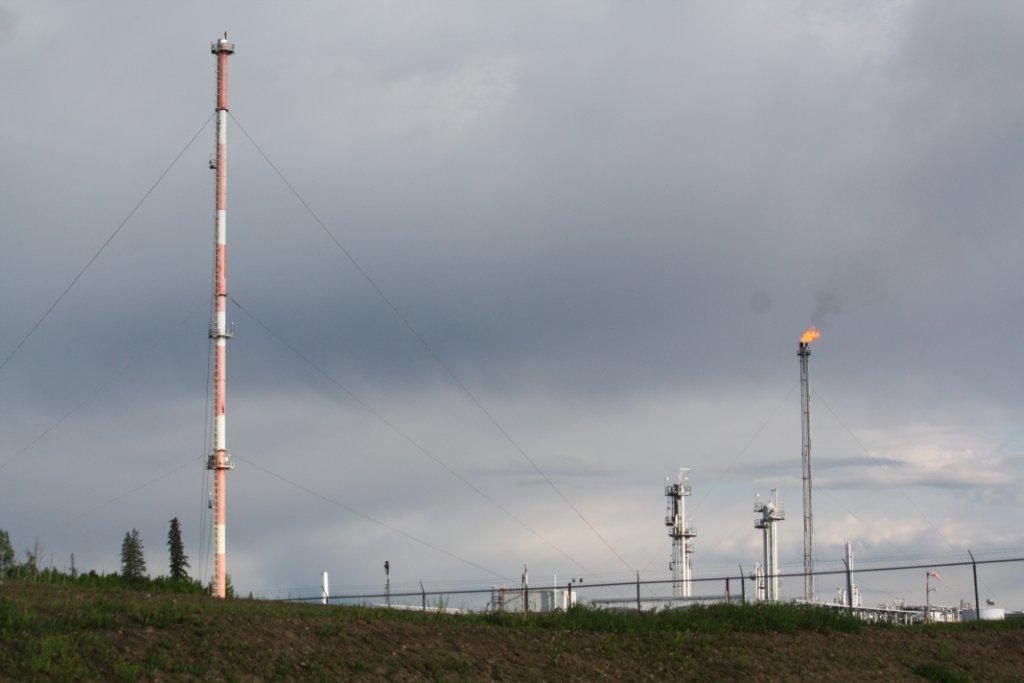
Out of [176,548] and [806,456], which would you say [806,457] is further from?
[176,548]

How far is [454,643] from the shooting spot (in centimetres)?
2428

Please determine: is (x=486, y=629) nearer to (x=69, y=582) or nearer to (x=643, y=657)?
(x=643, y=657)

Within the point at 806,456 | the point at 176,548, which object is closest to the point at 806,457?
the point at 806,456

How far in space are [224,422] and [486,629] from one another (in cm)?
1377

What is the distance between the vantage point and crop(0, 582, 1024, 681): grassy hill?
1936cm

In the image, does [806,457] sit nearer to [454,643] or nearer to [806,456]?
[806,456]

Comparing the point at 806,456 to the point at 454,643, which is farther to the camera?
the point at 806,456

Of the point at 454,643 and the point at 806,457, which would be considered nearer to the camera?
the point at 454,643

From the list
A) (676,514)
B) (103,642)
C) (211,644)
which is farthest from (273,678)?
(676,514)

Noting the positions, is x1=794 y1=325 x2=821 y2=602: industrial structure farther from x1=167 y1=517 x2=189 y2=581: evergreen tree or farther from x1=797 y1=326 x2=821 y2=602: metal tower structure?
x1=167 y1=517 x2=189 y2=581: evergreen tree

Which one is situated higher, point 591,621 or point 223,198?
point 223,198

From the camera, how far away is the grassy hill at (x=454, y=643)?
63.5 ft

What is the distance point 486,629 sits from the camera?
26000mm

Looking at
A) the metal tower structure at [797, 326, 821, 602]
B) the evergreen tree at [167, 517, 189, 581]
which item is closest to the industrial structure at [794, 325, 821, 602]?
the metal tower structure at [797, 326, 821, 602]
